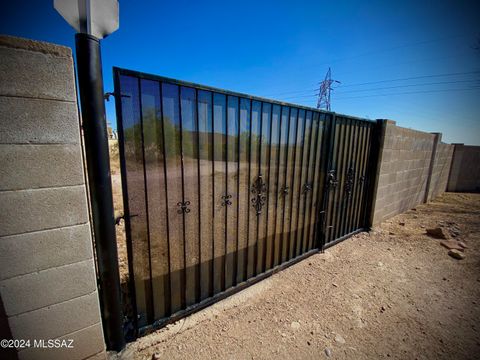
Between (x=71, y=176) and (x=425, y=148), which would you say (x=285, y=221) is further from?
(x=425, y=148)

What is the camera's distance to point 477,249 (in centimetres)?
400

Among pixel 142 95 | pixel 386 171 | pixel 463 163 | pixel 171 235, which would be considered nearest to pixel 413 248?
pixel 386 171

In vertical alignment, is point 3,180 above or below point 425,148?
below

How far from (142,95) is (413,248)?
5.47 metres

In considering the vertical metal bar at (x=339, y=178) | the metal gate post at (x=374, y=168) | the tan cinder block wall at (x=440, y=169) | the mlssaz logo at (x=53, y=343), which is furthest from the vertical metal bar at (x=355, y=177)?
the tan cinder block wall at (x=440, y=169)

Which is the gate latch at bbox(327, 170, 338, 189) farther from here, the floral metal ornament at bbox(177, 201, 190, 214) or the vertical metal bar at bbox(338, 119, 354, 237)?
the floral metal ornament at bbox(177, 201, 190, 214)

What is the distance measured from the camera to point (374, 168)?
4.54 m

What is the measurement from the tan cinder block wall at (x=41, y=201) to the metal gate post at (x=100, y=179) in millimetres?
91

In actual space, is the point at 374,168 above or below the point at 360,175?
above

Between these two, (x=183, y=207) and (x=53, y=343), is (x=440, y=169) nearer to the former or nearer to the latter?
(x=183, y=207)

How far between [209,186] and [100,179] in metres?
1.03

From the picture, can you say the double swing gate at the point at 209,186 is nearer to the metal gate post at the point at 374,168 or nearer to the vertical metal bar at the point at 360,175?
the vertical metal bar at the point at 360,175

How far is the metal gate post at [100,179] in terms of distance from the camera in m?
1.37

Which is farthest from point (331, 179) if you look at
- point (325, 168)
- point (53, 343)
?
point (53, 343)
